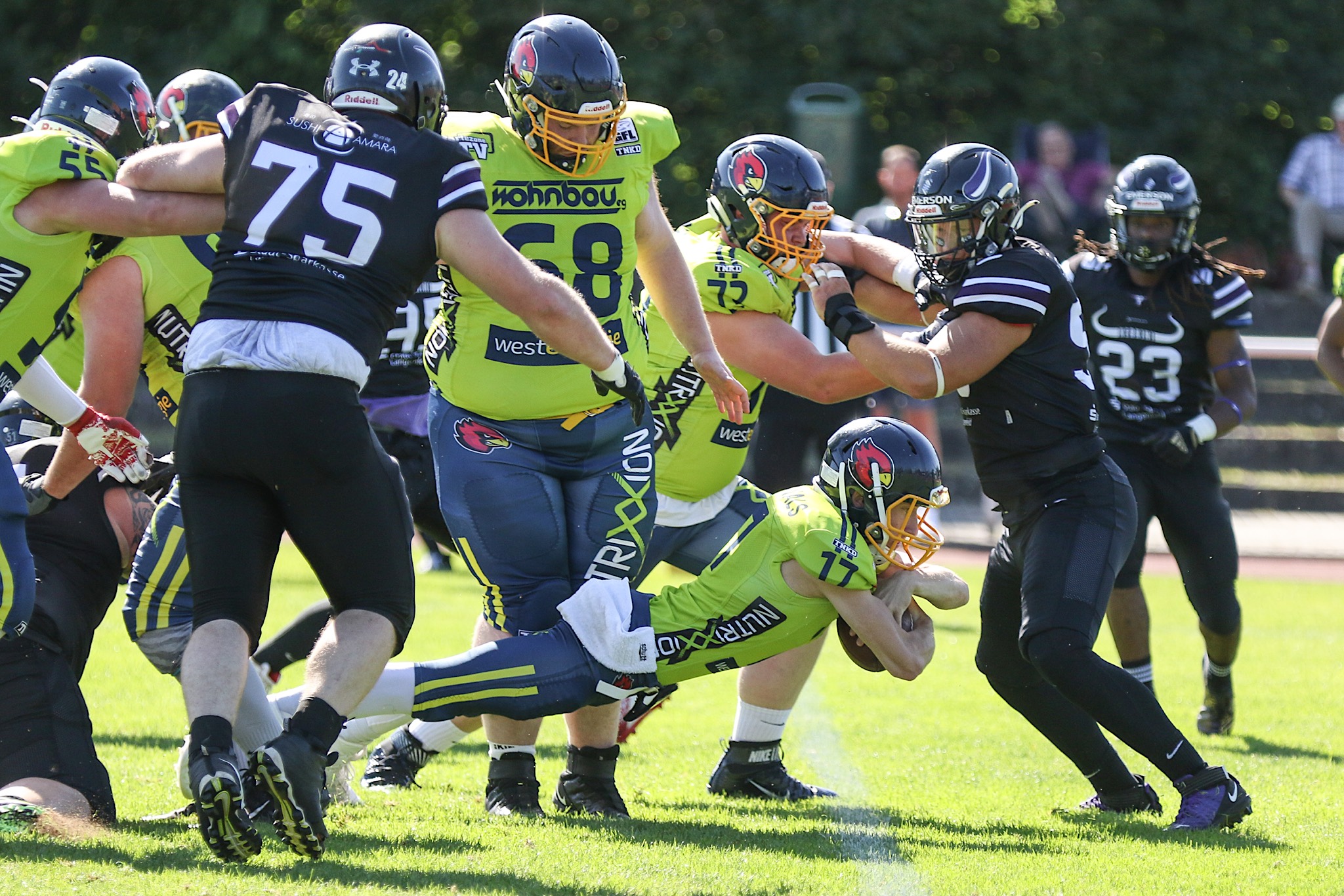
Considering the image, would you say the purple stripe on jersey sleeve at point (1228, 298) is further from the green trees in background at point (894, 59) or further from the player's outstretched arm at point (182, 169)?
the green trees in background at point (894, 59)

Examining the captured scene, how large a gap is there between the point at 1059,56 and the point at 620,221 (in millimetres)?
13961

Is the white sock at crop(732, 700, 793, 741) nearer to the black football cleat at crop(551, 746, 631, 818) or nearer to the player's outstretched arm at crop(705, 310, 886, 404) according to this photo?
the black football cleat at crop(551, 746, 631, 818)

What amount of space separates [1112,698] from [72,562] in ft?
10.1

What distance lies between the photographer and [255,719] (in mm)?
4512

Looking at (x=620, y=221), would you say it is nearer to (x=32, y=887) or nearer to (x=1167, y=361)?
(x=32, y=887)

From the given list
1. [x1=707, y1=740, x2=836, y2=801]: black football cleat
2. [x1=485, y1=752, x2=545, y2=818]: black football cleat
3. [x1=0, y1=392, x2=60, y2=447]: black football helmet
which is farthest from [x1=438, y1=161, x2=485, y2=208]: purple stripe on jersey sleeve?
[x1=707, y1=740, x2=836, y2=801]: black football cleat

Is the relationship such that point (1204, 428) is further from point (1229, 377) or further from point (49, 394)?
point (49, 394)

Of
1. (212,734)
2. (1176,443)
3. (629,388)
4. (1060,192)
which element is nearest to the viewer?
(212,734)

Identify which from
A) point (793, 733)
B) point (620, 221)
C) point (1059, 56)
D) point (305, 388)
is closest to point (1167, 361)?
point (793, 733)

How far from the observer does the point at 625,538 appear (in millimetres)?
4750

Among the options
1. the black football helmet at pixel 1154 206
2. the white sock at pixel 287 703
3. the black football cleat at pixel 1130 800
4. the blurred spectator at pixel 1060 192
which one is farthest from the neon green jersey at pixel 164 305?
the blurred spectator at pixel 1060 192

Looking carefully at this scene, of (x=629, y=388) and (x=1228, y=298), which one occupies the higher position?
(x=629, y=388)

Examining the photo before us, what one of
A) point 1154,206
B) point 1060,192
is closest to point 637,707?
point 1154,206

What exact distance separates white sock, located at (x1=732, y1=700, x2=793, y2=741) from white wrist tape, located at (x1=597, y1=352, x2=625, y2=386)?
5.64ft
